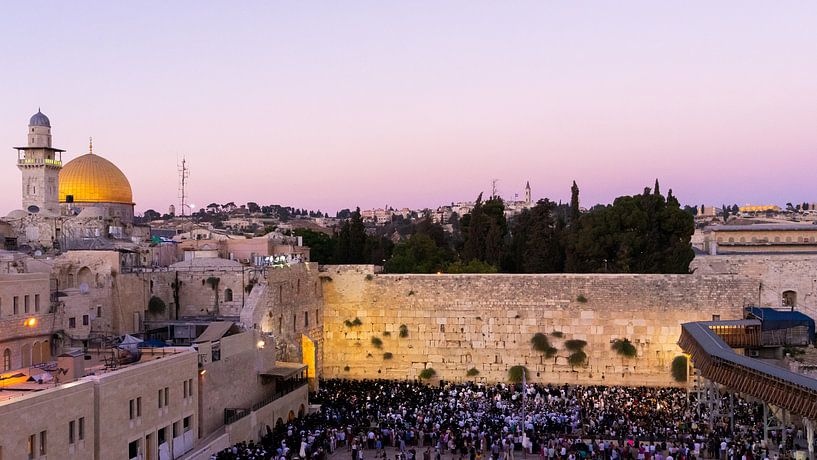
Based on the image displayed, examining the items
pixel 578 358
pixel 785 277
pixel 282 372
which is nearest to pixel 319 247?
pixel 578 358

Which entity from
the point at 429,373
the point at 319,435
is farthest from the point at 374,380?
the point at 319,435

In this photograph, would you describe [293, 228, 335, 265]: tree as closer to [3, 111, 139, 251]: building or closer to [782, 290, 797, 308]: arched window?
[3, 111, 139, 251]: building

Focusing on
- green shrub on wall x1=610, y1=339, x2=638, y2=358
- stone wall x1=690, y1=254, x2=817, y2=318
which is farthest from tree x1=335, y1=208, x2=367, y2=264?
stone wall x1=690, y1=254, x2=817, y2=318

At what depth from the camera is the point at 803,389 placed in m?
16.9

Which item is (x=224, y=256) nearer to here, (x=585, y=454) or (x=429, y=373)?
(x=429, y=373)

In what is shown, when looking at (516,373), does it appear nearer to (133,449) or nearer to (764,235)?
(133,449)

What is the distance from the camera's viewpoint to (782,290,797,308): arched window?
106 ft

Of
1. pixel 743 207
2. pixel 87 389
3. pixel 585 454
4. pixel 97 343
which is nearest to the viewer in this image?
pixel 87 389

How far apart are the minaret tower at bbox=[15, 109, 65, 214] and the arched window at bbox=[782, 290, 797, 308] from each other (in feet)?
102

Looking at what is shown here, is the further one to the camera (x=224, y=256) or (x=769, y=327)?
(x=224, y=256)

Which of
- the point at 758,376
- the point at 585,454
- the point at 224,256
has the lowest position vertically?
the point at 585,454

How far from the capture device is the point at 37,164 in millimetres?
35188

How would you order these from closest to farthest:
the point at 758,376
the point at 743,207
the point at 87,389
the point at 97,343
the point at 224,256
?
the point at 87,389 → the point at 758,376 → the point at 97,343 → the point at 224,256 → the point at 743,207

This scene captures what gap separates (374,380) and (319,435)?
1022cm
